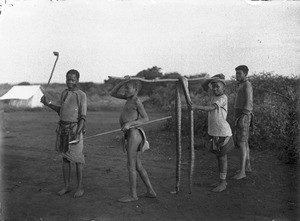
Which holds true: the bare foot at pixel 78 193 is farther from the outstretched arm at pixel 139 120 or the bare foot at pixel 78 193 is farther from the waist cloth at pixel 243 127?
the waist cloth at pixel 243 127

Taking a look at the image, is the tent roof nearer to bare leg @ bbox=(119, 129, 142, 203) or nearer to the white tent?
the white tent

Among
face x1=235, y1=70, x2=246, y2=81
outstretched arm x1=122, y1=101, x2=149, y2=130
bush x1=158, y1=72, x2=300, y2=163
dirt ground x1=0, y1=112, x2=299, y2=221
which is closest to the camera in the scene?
dirt ground x1=0, y1=112, x2=299, y2=221

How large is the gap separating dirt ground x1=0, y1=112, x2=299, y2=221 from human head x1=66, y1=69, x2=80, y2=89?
5.08 ft

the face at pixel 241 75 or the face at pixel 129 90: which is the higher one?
the face at pixel 241 75

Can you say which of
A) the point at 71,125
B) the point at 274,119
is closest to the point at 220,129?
the point at 71,125

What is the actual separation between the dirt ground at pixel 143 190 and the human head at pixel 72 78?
1.55m

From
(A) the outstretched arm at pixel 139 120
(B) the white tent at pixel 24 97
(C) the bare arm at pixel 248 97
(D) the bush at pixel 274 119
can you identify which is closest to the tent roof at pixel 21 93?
(B) the white tent at pixel 24 97

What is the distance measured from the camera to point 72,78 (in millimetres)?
4582

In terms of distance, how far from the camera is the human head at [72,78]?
4570mm

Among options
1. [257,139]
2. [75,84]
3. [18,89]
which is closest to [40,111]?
[18,89]

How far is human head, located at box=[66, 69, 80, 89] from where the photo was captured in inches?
180

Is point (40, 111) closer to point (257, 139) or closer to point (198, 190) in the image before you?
point (257, 139)

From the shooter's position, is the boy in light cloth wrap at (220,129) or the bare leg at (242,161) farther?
the bare leg at (242,161)

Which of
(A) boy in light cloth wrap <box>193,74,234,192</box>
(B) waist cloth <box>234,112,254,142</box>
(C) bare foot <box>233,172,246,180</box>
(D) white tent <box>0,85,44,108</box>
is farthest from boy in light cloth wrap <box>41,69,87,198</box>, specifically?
(D) white tent <box>0,85,44,108</box>
